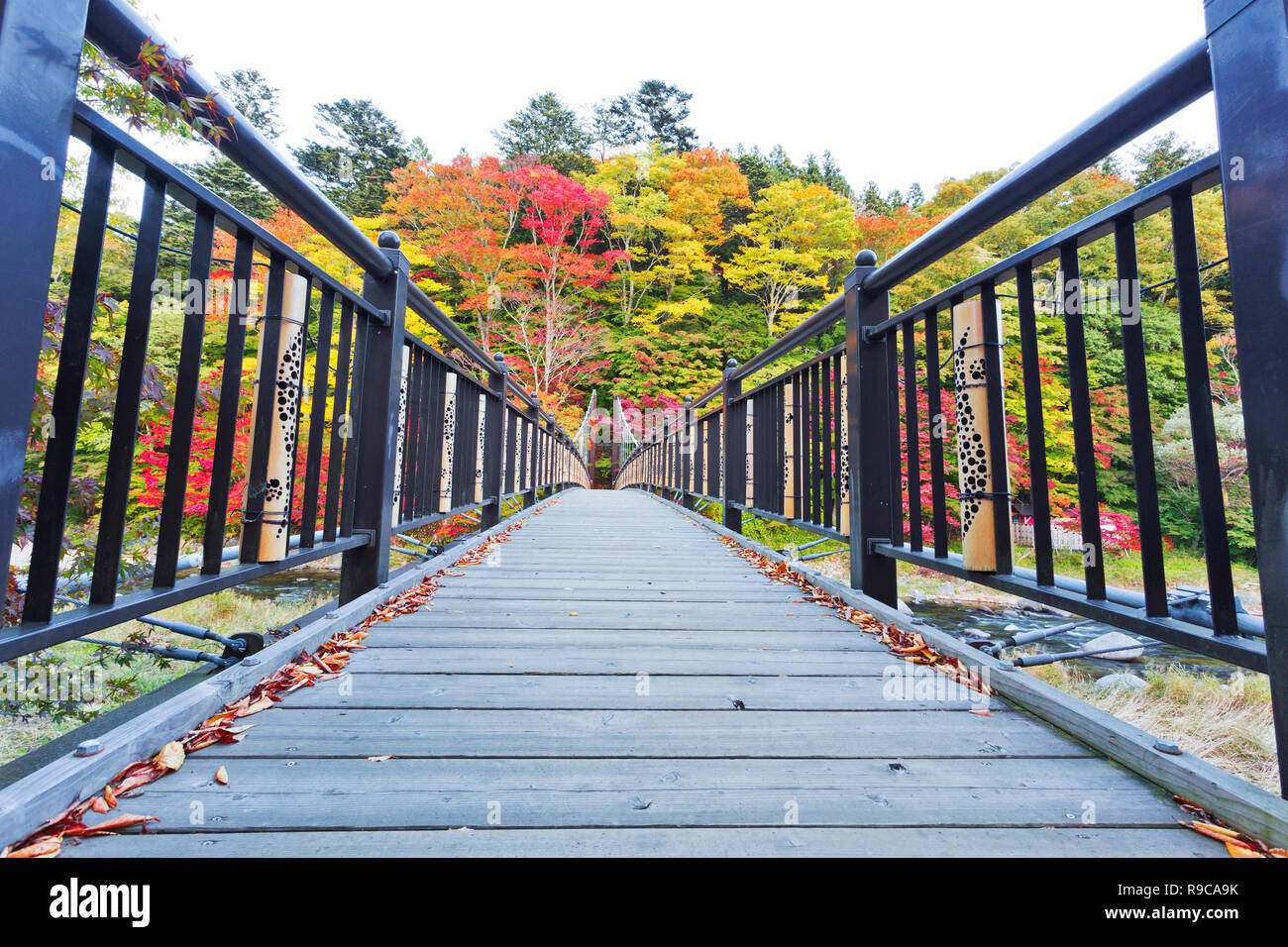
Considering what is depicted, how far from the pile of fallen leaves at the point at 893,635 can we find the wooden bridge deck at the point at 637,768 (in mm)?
54

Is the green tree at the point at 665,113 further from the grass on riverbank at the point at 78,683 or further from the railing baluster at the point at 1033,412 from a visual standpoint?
the railing baluster at the point at 1033,412

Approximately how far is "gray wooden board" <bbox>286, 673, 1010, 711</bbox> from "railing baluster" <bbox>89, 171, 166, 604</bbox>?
384 mm

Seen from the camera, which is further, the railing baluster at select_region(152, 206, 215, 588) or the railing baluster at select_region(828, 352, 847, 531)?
the railing baluster at select_region(828, 352, 847, 531)

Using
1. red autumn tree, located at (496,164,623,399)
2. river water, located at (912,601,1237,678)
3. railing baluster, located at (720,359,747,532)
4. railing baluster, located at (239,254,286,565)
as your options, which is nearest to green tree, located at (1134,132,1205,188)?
river water, located at (912,601,1237,678)

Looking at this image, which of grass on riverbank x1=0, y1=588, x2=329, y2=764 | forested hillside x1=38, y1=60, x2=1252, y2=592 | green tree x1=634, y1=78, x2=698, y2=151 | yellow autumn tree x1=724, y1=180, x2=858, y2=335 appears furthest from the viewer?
green tree x1=634, y1=78, x2=698, y2=151

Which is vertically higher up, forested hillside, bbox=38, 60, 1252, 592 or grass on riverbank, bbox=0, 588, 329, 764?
forested hillside, bbox=38, 60, 1252, 592

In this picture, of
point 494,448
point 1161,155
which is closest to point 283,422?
point 494,448

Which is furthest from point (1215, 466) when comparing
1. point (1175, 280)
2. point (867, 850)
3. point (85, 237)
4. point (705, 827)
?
point (85, 237)

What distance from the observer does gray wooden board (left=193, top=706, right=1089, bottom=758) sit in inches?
35.7

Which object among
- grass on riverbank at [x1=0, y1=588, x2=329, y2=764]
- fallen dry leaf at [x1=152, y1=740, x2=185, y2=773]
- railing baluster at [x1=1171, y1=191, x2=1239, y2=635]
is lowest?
grass on riverbank at [x1=0, y1=588, x2=329, y2=764]

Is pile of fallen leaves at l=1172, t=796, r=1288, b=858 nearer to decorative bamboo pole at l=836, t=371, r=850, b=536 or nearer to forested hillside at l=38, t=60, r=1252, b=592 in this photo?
decorative bamboo pole at l=836, t=371, r=850, b=536

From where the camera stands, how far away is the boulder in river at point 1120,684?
4.82m
